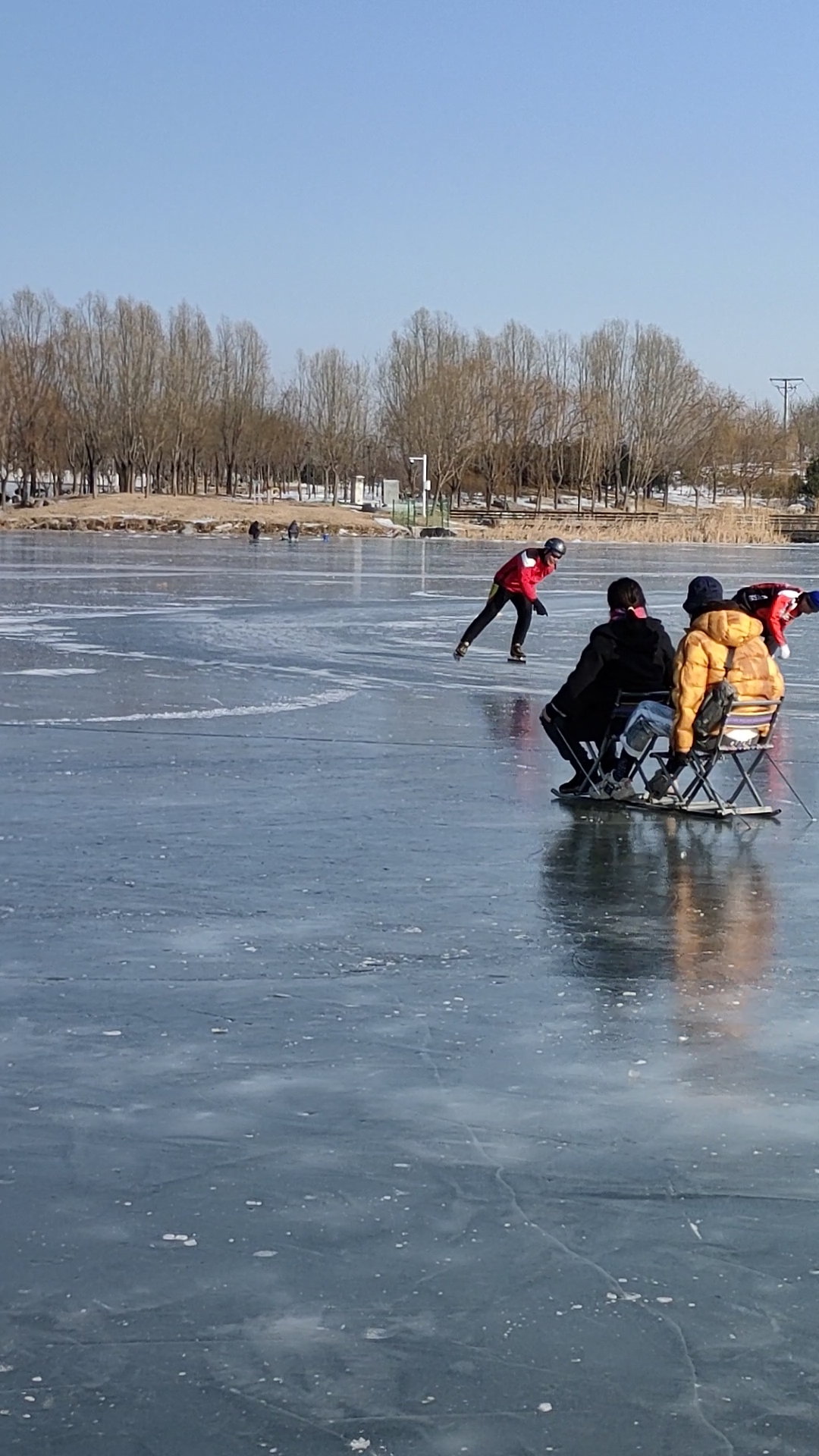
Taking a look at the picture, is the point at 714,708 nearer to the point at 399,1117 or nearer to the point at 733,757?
the point at 733,757

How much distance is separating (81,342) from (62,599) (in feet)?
255

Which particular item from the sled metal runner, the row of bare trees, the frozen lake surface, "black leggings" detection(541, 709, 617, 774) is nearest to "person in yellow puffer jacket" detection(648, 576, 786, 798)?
the sled metal runner

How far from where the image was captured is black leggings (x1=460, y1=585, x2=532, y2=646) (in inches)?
718

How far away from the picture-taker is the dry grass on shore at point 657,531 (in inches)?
2635

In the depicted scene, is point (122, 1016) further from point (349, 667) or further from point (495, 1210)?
point (349, 667)

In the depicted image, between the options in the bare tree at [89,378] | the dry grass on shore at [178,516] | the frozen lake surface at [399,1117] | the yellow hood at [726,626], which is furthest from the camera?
the bare tree at [89,378]

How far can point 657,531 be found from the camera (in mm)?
70188

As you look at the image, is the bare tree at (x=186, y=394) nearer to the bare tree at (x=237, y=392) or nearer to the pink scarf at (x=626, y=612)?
the bare tree at (x=237, y=392)

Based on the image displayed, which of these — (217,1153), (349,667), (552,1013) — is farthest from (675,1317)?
(349,667)

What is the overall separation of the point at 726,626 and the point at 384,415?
342ft

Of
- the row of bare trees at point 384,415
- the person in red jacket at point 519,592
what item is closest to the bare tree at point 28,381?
the row of bare trees at point 384,415

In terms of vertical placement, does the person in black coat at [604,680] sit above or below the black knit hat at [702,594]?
below

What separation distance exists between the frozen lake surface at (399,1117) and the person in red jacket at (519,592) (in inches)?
293

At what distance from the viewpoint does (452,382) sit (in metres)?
106
